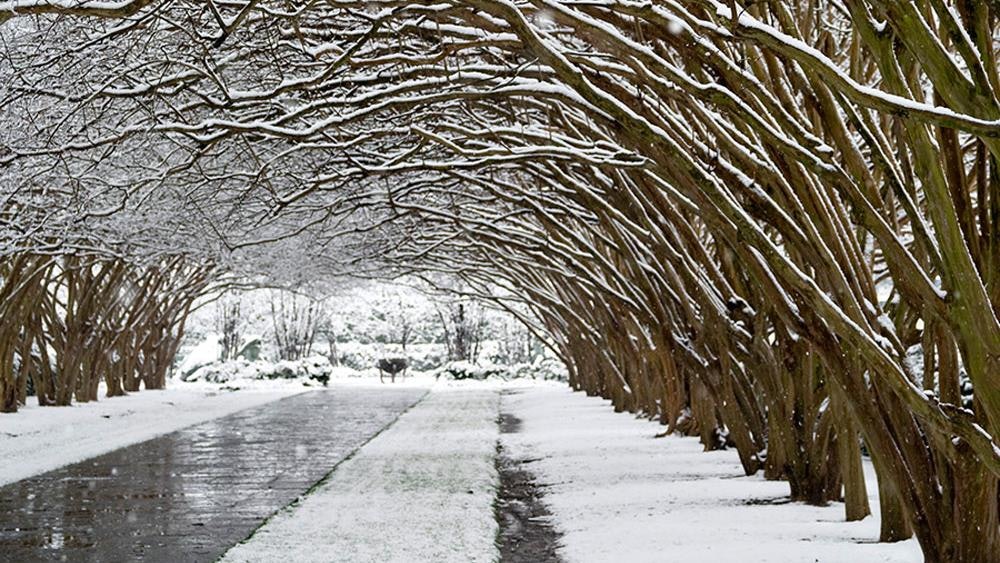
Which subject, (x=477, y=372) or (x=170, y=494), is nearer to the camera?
(x=170, y=494)

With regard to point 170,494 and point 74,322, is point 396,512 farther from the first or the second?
point 74,322

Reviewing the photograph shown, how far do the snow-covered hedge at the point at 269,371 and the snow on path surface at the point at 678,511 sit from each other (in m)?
34.3

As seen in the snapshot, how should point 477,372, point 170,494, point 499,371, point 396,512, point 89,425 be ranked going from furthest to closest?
point 499,371
point 477,372
point 89,425
point 170,494
point 396,512

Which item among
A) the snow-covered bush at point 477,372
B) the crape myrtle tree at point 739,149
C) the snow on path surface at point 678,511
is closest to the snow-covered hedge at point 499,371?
the snow-covered bush at point 477,372

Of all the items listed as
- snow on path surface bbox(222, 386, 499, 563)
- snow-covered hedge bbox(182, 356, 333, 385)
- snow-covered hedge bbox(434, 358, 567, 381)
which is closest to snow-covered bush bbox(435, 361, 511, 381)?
snow-covered hedge bbox(434, 358, 567, 381)

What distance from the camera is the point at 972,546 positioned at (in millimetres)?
6613

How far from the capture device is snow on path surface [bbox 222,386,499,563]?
8.33m

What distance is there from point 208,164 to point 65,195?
3932mm

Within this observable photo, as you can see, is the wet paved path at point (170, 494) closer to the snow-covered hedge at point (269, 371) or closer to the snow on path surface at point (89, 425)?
the snow on path surface at point (89, 425)

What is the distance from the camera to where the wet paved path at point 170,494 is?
Result: 8844mm

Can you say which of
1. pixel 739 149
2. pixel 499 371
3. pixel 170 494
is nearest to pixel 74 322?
pixel 170 494

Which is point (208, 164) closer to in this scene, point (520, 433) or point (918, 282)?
point (520, 433)

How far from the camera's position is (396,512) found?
10312 millimetres

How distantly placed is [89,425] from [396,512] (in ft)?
48.7
